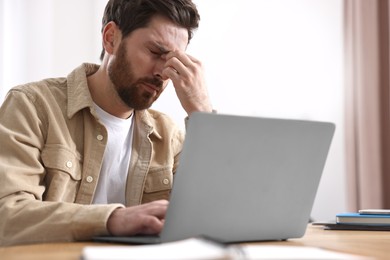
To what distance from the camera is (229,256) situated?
0.71m

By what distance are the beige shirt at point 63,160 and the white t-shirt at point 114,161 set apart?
0.02 meters

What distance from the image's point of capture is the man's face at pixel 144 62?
77.2 inches

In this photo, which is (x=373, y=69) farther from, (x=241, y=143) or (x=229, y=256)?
(x=229, y=256)

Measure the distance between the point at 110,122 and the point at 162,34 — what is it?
31 cm

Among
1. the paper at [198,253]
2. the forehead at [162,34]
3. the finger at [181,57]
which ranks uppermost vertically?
the forehead at [162,34]

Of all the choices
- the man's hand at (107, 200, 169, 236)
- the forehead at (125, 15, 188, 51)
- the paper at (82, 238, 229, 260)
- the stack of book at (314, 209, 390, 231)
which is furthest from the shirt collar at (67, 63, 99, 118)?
the paper at (82, 238, 229, 260)

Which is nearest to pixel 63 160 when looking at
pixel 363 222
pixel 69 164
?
pixel 69 164

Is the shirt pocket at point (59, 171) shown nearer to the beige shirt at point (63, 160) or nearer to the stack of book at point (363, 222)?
the beige shirt at point (63, 160)

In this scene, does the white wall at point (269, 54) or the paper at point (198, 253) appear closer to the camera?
the paper at point (198, 253)

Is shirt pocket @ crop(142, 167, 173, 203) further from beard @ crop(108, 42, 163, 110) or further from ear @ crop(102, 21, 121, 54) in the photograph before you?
ear @ crop(102, 21, 121, 54)

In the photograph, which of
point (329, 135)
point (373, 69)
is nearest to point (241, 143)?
point (329, 135)

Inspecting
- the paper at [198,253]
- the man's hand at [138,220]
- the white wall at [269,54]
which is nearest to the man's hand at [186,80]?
the man's hand at [138,220]

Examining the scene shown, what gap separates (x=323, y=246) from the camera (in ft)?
3.99

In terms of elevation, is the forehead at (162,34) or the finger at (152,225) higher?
the forehead at (162,34)
